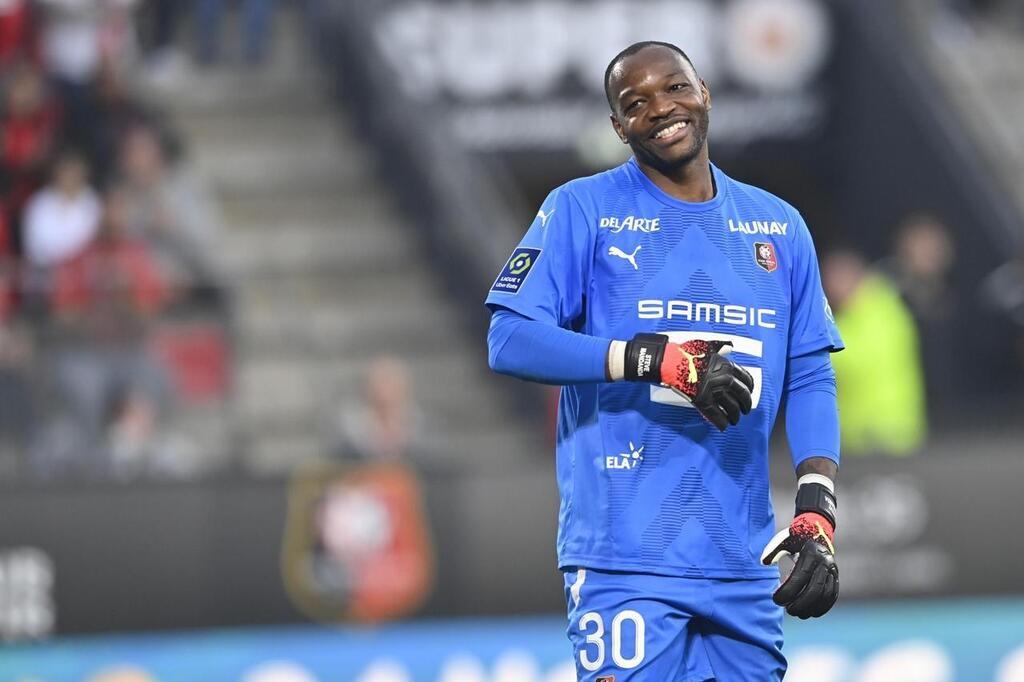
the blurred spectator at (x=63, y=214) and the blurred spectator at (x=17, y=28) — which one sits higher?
the blurred spectator at (x=17, y=28)

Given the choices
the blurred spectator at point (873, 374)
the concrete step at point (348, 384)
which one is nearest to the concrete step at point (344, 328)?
the concrete step at point (348, 384)

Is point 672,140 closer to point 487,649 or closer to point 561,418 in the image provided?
point 561,418

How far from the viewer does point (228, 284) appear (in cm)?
1011

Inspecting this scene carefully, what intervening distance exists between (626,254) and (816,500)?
0.75m

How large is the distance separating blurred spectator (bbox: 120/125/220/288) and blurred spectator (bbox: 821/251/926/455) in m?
Answer: 3.56

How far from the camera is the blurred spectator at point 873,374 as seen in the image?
10.9 meters

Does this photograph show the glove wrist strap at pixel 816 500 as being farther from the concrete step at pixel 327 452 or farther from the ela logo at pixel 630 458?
the concrete step at pixel 327 452

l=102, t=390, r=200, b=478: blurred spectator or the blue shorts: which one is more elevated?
l=102, t=390, r=200, b=478: blurred spectator

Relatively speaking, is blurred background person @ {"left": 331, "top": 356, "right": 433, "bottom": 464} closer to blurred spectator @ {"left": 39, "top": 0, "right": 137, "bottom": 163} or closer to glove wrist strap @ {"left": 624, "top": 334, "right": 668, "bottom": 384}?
blurred spectator @ {"left": 39, "top": 0, "right": 137, "bottom": 163}

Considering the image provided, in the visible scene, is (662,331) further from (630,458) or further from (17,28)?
(17,28)

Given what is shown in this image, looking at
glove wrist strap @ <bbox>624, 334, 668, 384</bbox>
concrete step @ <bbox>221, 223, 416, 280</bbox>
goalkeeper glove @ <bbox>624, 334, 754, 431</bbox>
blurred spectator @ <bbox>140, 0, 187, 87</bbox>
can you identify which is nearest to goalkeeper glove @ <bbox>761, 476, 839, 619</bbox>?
goalkeeper glove @ <bbox>624, 334, 754, 431</bbox>

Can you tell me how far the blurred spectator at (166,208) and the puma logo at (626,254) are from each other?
555 cm

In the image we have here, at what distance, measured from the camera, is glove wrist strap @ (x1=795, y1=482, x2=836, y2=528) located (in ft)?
15.2

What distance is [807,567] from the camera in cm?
446
